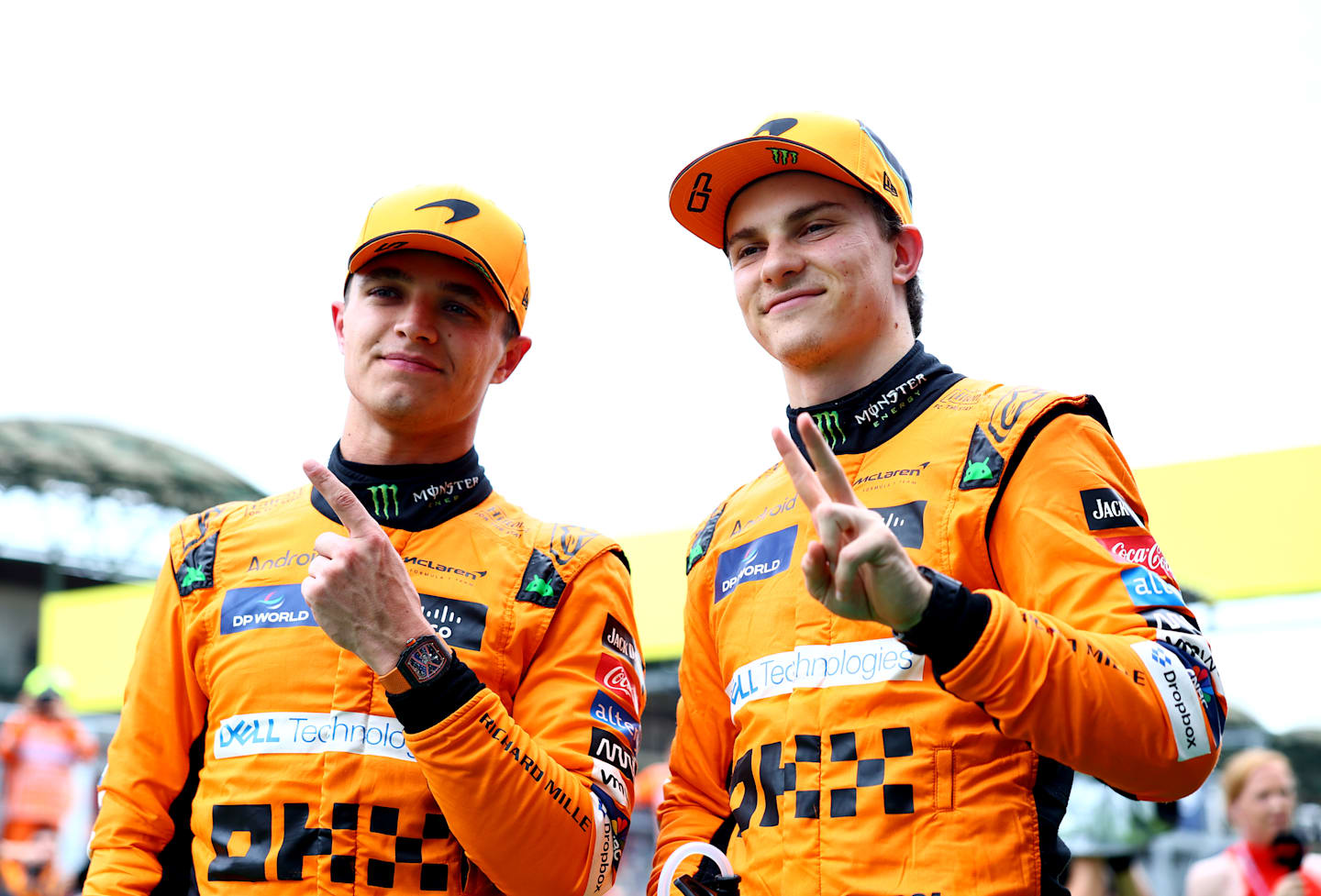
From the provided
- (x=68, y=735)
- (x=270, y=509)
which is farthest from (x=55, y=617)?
(x=270, y=509)

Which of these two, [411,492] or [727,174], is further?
[411,492]

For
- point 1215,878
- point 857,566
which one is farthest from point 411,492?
point 1215,878

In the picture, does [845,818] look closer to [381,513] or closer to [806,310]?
[806,310]

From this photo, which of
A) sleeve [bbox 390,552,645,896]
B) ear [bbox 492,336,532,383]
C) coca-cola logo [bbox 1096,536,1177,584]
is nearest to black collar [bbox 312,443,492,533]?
ear [bbox 492,336,532,383]

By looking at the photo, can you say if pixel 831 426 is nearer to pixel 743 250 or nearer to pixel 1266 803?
pixel 743 250

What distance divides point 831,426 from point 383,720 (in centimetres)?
111

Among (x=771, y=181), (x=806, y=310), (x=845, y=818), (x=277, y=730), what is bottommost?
(x=845, y=818)

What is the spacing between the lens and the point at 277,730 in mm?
2738

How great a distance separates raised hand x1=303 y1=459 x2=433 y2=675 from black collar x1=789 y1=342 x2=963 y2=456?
0.89m

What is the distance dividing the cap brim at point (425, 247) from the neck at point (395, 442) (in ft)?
1.16

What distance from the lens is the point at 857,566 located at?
191 centimetres

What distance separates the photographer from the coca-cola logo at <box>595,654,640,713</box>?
285 cm

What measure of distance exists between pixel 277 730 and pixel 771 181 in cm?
157

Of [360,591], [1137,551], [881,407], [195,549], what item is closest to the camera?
[1137,551]
